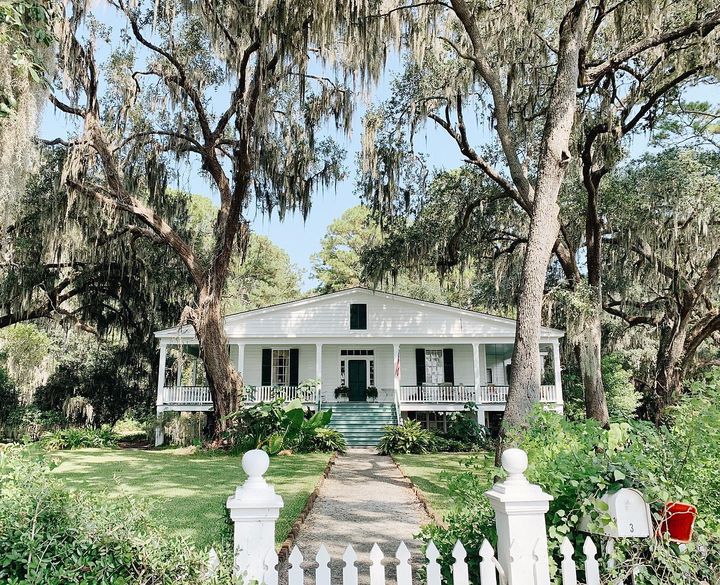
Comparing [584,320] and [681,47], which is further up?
[681,47]

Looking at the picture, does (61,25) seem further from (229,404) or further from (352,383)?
(352,383)

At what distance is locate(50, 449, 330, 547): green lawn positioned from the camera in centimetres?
613

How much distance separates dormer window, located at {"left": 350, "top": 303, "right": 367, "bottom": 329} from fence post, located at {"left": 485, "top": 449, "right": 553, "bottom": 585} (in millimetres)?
17560

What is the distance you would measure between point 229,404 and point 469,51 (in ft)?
34.4

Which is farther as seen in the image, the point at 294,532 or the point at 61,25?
the point at 61,25

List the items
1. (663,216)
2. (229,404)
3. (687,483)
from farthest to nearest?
(229,404) < (663,216) < (687,483)

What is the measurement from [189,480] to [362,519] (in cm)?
413

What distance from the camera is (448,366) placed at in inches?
824

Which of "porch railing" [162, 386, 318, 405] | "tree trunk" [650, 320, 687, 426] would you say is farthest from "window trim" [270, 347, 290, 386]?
"tree trunk" [650, 320, 687, 426]

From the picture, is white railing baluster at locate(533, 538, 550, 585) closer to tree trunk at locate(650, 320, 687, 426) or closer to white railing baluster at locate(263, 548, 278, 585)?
white railing baluster at locate(263, 548, 278, 585)

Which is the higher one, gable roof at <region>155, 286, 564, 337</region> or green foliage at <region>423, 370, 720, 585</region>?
gable roof at <region>155, 286, 564, 337</region>

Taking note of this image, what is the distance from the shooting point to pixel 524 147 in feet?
46.3

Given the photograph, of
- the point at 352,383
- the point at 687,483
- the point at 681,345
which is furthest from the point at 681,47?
the point at 352,383

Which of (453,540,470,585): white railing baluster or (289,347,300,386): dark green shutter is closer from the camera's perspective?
(453,540,470,585): white railing baluster
